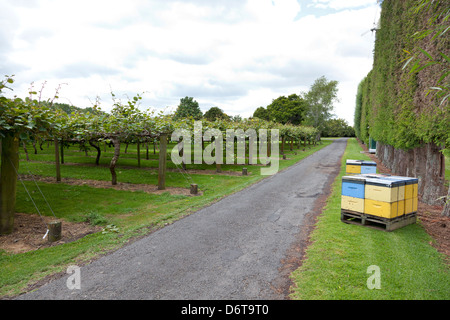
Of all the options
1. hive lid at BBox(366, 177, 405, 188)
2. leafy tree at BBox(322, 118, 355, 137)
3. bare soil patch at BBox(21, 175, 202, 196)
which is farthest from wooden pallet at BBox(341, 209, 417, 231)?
leafy tree at BBox(322, 118, 355, 137)

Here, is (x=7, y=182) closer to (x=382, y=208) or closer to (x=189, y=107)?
(x=382, y=208)

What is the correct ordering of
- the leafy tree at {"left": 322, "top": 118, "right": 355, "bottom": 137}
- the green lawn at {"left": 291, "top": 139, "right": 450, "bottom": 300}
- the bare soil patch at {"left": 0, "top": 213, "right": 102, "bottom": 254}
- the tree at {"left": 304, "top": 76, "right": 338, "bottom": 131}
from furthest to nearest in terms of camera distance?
1. the leafy tree at {"left": 322, "top": 118, "right": 355, "bottom": 137}
2. the tree at {"left": 304, "top": 76, "right": 338, "bottom": 131}
3. the bare soil patch at {"left": 0, "top": 213, "right": 102, "bottom": 254}
4. the green lawn at {"left": 291, "top": 139, "right": 450, "bottom": 300}

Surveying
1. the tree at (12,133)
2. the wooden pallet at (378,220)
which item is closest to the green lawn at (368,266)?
the wooden pallet at (378,220)

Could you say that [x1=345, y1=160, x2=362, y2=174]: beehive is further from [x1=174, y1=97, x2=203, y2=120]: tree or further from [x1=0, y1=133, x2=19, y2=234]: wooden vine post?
[x1=174, y1=97, x2=203, y2=120]: tree

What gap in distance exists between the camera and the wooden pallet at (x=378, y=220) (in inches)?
287

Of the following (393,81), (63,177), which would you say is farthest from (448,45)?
(63,177)

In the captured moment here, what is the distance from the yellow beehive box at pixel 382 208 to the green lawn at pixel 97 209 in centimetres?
588

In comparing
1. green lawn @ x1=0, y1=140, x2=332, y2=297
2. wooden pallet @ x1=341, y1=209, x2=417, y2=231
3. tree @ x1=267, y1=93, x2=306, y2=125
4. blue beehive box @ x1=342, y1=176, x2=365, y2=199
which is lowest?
green lawn @ x1=0, y1=140, x2=332, y2=297

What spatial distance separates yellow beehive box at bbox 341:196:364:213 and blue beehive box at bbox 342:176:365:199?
103mm

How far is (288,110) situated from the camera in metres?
73.4

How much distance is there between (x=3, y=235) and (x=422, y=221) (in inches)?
501

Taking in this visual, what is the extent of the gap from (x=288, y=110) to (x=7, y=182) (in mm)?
71144

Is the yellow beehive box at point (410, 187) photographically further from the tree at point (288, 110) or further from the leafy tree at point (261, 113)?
the leafy tree at point (261, 113)

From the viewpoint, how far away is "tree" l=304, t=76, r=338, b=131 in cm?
6662
